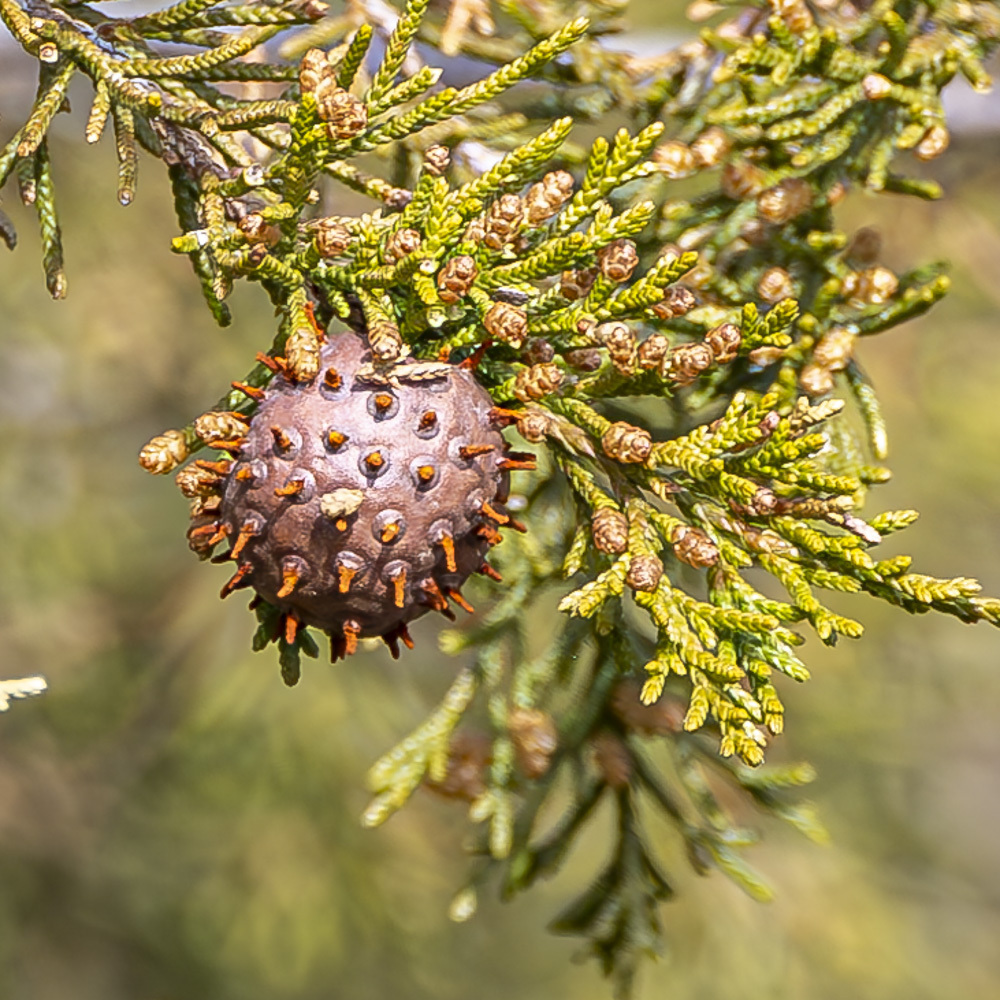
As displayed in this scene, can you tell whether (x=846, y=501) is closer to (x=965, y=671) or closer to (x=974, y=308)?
(x=974, y=308)

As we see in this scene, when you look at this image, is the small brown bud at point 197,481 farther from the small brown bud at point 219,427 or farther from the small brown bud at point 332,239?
the small brown bud at point 332,239

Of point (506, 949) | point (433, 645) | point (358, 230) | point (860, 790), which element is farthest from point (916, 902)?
point (358, 230)

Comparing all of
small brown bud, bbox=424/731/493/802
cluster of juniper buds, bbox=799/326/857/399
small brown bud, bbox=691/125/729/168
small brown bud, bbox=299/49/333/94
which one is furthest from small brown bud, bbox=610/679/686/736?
small brown bud, bbox=299/49/333/94

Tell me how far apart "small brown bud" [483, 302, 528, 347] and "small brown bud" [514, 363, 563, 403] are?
0.06 metres

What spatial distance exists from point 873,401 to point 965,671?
3.90m

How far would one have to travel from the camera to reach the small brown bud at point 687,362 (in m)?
1.37

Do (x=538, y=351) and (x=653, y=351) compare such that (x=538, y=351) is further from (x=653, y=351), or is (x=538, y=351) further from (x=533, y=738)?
(x=533, y=738)

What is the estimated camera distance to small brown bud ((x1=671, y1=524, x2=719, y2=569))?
138 centimetres

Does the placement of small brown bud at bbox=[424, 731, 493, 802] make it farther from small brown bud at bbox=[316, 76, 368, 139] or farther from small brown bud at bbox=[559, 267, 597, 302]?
small brown bud at bbox=[316, 76, 368, 139]

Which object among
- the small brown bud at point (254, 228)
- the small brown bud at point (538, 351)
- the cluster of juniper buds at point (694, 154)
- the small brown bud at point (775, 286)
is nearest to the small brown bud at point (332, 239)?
the small brown bud at point (254, 228)

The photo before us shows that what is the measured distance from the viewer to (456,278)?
1311 mm

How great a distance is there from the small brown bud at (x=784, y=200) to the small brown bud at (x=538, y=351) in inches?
25.9

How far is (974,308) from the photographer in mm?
4641

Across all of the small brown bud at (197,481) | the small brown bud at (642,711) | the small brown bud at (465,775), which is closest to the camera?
the small brown bud at (197,481)
